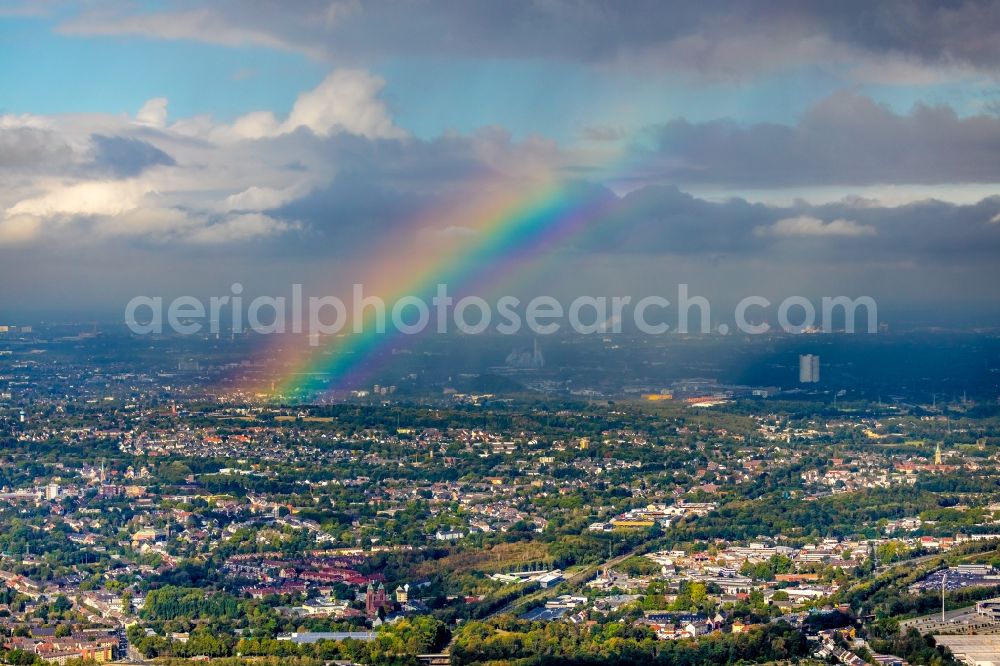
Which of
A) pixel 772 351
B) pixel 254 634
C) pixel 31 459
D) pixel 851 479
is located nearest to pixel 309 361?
pixel 772 351

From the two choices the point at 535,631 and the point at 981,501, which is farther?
the point at 981,501

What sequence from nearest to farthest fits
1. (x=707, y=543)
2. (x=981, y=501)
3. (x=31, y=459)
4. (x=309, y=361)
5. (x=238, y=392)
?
(x=707, y=543), (x=981, y=501), (x=31, y=459), (x=238, y=392), (x=309, y=361)

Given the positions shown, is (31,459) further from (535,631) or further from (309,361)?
(309,361)

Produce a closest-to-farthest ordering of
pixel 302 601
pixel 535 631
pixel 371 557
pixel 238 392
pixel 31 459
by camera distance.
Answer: pixel 535 631
pixel 302 601
pixel 371 557
pixel 31 459
pixel 238 392

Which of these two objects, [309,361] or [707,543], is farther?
[309,361]

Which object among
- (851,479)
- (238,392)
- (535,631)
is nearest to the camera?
(535,631)

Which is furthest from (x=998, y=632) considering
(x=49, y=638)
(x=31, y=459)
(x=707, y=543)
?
(x=31, y=459)

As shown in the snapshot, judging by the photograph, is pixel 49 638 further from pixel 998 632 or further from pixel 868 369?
pixel 868 369

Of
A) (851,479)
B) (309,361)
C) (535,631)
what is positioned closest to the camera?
(535,631)
